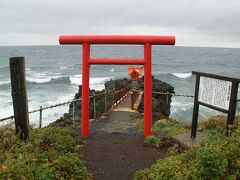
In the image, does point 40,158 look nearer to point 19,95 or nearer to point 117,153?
point 19,95

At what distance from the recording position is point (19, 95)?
244 inches

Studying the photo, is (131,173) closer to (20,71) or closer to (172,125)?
(20,71)

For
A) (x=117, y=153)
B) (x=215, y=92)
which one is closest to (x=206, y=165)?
(x=215, y=92)

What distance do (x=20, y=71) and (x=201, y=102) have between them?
436 centimetres

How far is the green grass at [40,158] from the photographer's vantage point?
4.36 m

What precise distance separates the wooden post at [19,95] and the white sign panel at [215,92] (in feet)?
13.8

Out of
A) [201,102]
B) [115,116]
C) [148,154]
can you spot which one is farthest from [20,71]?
[115,116]

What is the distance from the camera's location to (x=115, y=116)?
13.1 meters

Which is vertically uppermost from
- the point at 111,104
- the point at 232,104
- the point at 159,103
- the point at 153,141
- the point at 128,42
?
the point at 128,42

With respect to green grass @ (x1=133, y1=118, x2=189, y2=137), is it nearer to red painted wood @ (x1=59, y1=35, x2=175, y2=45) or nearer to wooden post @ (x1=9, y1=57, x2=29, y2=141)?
red painted wood @ (x1=59, y1=35, x2=175, y2=45)

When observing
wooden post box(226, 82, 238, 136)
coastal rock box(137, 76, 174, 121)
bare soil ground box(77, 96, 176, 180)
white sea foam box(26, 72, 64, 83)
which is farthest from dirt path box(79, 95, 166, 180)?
white sea foam box(26, 72, 64, 83)

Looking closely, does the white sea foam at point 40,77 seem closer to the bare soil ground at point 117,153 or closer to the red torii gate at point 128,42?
the bare soil ground at point 117,153

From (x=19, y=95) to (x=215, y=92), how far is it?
437cm

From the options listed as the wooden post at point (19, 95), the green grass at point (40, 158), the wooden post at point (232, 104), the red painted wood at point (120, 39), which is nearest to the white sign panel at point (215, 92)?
the wooden post at point (232, 104)
